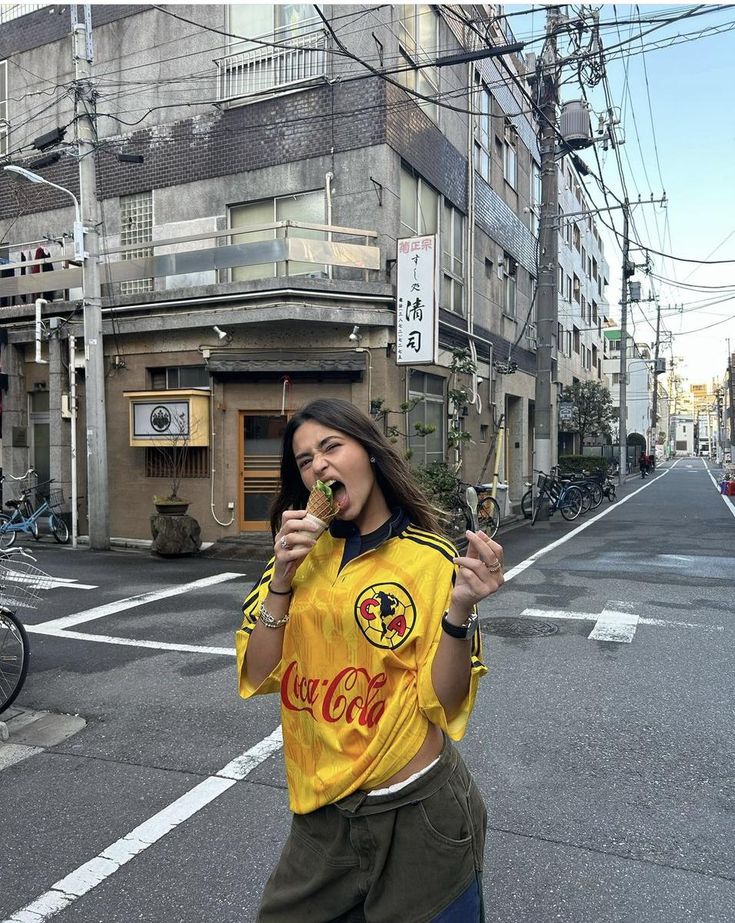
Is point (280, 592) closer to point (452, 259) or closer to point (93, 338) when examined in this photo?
point (93, 338)

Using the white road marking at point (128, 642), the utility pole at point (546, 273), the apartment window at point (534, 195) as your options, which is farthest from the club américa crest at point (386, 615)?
the apartment window at point (534, 195)

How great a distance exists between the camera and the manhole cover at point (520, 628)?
23.3 ft

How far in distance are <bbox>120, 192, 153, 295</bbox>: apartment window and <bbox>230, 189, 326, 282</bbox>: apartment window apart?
85.2 inches

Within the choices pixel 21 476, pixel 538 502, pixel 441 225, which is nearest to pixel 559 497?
pixel 538 502

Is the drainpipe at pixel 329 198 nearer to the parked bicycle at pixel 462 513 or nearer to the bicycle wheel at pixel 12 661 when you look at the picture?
the parked bicycle at pixel 462 513

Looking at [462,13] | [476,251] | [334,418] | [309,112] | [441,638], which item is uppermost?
[462,13]

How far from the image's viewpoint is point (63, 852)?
333 centimetres

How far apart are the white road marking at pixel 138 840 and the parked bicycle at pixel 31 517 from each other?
37.7ft

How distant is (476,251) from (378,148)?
5783mm

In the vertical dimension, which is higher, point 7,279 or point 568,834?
point 7,279

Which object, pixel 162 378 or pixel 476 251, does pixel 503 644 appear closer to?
pixel 162 378

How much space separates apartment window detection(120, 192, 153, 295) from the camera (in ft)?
50.3

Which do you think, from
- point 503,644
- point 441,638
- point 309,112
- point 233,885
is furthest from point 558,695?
point 309,112

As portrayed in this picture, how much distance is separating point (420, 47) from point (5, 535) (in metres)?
13.3
